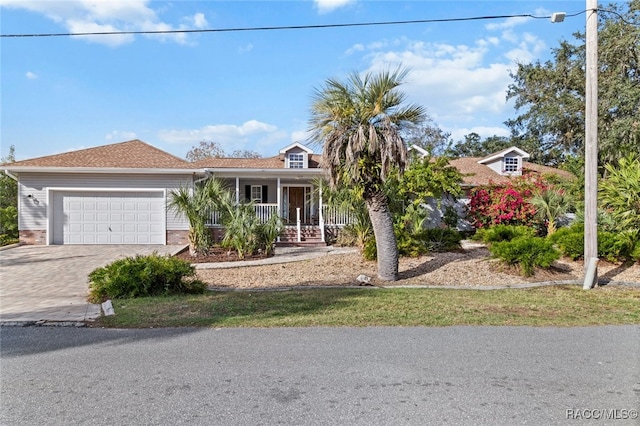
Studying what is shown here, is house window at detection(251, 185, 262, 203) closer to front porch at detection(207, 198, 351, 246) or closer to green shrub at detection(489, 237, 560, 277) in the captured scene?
front porch at detection(207, 198, 351, 246)

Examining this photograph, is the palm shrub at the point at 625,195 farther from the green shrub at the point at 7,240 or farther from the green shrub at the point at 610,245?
the green shrub at the point at 7,240

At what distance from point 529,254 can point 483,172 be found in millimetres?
12925

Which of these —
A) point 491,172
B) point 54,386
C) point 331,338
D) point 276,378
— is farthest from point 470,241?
point 54,386

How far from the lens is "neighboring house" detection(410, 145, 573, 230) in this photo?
19500mm

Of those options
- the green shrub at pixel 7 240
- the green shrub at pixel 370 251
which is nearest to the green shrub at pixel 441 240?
the green shrub at pixel 370 251

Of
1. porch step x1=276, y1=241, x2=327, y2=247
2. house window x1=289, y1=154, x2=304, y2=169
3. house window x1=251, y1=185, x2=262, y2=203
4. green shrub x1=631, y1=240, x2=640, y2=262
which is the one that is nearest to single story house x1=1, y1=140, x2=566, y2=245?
porch step x1=276, y1=241, x2=327, y2=247

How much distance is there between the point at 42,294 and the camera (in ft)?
27.8

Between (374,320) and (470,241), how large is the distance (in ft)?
41.3

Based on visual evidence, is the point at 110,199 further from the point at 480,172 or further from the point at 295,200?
the point at 480,172

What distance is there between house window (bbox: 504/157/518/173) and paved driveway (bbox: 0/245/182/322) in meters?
16.9

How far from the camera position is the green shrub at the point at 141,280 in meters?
7.84

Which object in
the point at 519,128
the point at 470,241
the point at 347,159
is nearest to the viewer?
the point at 347,159

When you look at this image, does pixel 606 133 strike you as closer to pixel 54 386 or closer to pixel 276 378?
pixel 276 378

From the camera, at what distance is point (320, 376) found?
4.04 meters
